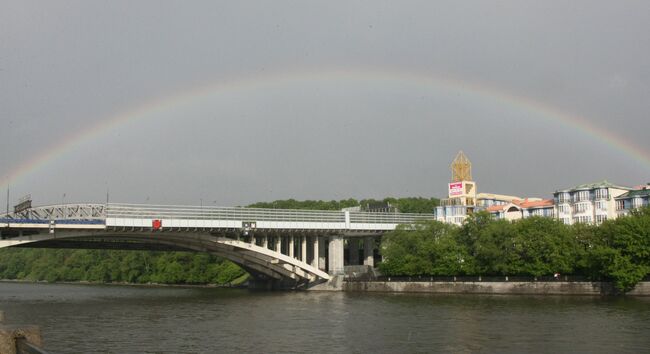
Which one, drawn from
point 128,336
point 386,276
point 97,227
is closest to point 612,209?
point 386,276

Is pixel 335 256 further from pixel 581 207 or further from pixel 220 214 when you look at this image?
pixel 581 207

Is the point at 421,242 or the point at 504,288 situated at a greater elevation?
the point at 421,242

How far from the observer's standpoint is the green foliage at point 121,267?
137 metres

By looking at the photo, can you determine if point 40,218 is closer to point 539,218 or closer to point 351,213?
point 351,213

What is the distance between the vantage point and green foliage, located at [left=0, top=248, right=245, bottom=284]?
137 meters

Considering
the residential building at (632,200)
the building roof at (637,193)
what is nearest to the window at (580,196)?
the residential building at (632,200)

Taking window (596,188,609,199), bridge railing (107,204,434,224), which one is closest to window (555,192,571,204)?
window (596,188,609,199)

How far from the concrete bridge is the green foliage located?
2437cm

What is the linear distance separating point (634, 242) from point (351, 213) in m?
45.6

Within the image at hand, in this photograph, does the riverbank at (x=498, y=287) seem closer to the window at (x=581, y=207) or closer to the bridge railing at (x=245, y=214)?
the bridge railing at (x=245, y=214)

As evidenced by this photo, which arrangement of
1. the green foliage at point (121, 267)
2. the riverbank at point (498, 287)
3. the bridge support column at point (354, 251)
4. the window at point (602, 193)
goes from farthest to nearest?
the green foliage at point (121, 267) → the bridge support column at point (354, 251) → the window at point (602, 193) → the riverbank at point (498, 287)

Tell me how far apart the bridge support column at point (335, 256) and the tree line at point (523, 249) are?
22.5 feet

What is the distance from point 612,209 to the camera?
113875 millimetres

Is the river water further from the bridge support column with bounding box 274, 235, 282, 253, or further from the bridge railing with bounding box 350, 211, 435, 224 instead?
the bridge railing with bounding box 350, 211, 435, 224
